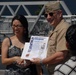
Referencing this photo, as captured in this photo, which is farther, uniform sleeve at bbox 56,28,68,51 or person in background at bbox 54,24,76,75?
uniform sleeve at bbox 56,28,68,51

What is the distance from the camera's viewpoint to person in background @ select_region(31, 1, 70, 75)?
12.8 feet

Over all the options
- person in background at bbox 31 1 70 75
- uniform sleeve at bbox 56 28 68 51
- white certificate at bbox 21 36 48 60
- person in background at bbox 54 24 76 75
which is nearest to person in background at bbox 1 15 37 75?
white certificate at bbox 21 36 48 60

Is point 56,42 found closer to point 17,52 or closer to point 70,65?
point 17,52

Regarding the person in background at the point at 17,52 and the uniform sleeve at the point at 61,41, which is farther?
the person in background at the point at 17,52

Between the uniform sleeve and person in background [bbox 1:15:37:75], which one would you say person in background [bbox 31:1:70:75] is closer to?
the uniform sleeve

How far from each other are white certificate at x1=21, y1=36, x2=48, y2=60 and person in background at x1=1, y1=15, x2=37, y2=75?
114 millimetres

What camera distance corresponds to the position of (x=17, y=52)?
167 inches

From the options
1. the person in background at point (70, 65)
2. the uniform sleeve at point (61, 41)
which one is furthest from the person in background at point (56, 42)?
the person in background at point (70, 65)

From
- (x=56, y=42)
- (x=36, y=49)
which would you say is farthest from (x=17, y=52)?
(x=56, y=42)

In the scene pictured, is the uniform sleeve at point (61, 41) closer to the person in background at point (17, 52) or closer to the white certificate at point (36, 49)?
the white certificate at point (36, 49)

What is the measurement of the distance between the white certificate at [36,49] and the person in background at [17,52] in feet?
0.37

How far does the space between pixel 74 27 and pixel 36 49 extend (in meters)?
1.04

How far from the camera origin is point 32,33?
7805 millimetres

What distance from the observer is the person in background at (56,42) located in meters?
3.91
